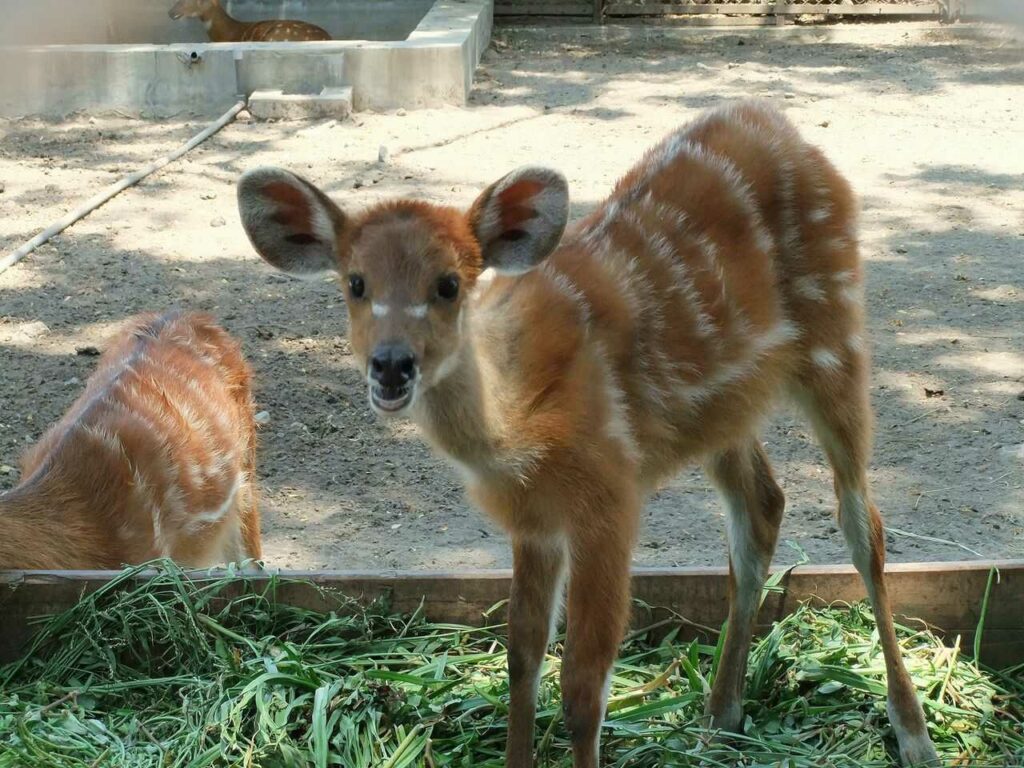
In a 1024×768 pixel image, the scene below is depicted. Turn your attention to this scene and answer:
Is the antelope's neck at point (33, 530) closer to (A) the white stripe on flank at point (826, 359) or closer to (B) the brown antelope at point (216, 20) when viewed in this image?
(A) the white stripe on flank at point (826, 359)

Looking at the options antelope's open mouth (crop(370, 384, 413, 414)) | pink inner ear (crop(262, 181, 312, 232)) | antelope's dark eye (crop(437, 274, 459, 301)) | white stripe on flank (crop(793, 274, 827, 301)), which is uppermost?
pink inner ear (crop(262, 181, 312, 232))

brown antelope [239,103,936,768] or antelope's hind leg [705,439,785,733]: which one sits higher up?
brown antelope [239,103,936,768]

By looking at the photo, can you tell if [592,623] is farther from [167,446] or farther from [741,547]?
[167,446]

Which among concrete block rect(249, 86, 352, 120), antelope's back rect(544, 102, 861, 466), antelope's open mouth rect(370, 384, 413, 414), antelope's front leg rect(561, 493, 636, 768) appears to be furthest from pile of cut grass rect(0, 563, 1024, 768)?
concrete block rect(249, 86, 352, 120)

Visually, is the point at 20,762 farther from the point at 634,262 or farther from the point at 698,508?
the point at 698,508

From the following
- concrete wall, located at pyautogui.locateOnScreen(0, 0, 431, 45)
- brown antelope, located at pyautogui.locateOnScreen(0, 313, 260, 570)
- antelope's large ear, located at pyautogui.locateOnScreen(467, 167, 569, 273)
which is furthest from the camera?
concrete wall, located at pyautogui.locateOnScreen(0, 0, 431, 45)

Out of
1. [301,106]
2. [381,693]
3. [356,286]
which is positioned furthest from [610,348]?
[301,106]

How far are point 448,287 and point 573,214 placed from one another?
4816mm

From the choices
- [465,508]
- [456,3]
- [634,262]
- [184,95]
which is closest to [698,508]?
[465,508]

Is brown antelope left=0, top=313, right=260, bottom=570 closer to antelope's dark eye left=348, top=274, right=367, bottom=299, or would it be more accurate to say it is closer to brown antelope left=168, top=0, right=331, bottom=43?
antelope's dark eye left=348, top=274, right=367, bottom=299

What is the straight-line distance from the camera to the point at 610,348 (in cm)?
324

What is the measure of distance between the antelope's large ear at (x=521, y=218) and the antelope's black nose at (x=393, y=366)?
426mm

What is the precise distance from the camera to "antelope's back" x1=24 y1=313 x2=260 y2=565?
4012 mm

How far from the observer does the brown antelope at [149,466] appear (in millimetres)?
3814
